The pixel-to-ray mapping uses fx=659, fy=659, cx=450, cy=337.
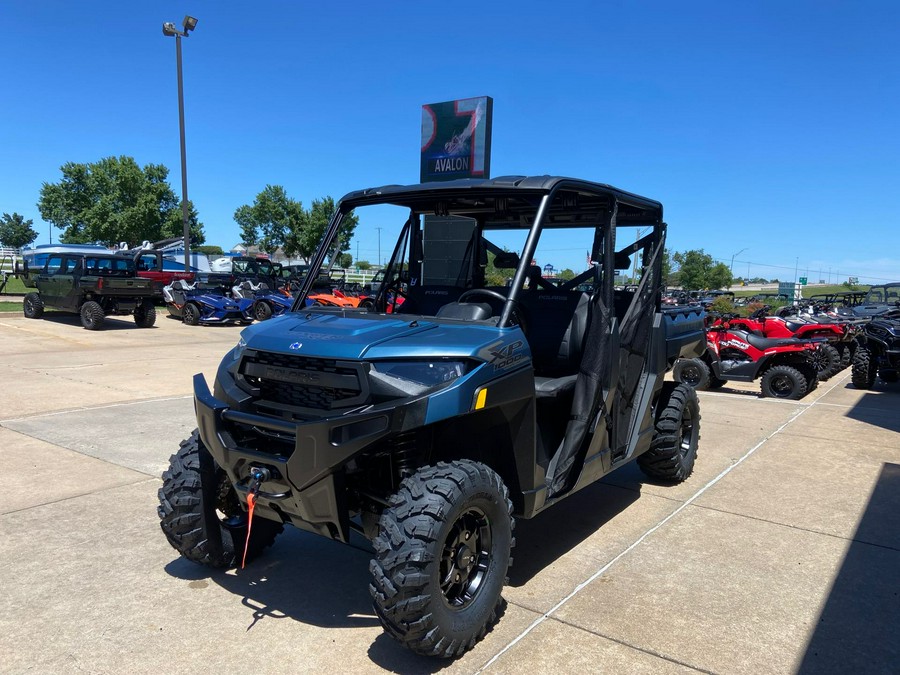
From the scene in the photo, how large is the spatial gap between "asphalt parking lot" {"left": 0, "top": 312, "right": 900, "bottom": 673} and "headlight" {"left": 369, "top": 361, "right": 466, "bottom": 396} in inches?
46.8

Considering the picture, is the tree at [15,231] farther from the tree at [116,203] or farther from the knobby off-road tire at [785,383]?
the knobby off-road tire at [785,383]

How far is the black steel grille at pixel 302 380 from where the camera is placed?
280 cm

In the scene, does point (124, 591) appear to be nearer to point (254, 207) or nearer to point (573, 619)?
point (573, 619)

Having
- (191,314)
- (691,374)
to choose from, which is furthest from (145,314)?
(691,374)

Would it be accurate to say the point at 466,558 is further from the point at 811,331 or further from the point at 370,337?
the point at 811,331

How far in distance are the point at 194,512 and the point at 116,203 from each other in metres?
53.5

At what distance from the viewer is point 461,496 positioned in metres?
2.74

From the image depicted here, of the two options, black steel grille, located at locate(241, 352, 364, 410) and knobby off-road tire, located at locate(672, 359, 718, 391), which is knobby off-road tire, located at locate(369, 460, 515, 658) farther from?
knobby off-road tire, located at locate(672, 359, 718, 391)

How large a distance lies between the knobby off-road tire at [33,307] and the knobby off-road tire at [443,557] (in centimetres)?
1862

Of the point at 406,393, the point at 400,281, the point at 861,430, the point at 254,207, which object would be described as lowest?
the point at 861,430

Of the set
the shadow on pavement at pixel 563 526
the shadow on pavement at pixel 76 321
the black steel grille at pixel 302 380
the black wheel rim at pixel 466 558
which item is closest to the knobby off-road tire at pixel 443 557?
the black wheel rim at pixel 466 558

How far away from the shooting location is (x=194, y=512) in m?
3.36

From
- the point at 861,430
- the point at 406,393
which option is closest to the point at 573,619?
the point at 406,393

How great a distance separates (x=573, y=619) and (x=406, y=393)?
148 cm
